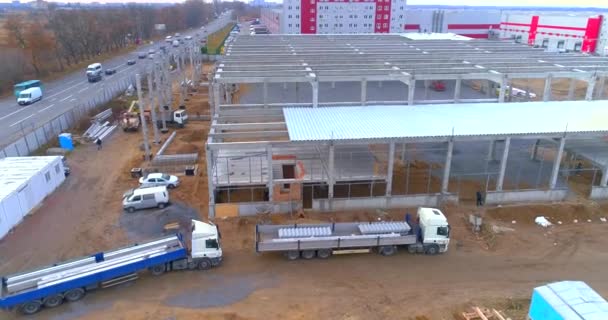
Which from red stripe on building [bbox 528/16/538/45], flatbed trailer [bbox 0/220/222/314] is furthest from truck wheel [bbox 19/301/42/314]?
red stripe on building [bbox 528/16/538/45]

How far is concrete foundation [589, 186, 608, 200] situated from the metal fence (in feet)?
129

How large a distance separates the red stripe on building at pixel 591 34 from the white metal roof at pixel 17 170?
87.7 m

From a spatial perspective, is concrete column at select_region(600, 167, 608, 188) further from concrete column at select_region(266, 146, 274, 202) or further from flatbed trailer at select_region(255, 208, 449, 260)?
concrete column at select_region(266, 146, 274, 202)

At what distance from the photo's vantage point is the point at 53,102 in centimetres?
4816

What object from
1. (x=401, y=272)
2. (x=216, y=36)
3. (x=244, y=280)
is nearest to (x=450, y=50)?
(x=401, y=272)

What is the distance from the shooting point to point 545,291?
14.6 metres

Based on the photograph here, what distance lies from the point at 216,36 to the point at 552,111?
323ft

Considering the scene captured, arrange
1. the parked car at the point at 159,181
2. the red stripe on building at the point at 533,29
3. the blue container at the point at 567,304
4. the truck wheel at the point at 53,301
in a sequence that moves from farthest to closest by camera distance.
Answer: the red stripe on building at the point at 533,29 → the parked car at the point at 159,181 → the truck wheel at the point at 53,301 → the blue container at the point at 567,304

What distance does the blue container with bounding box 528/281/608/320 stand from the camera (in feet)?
44.6

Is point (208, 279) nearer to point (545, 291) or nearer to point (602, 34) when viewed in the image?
point (545, 291)

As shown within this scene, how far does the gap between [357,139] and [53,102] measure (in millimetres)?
40512

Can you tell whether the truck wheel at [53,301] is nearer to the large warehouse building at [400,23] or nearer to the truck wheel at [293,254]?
the truck wheel at [293,254]

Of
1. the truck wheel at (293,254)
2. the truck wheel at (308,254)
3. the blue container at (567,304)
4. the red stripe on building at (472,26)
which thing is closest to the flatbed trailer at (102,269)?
the truck wheel at (293,254)

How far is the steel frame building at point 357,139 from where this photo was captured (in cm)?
2427
